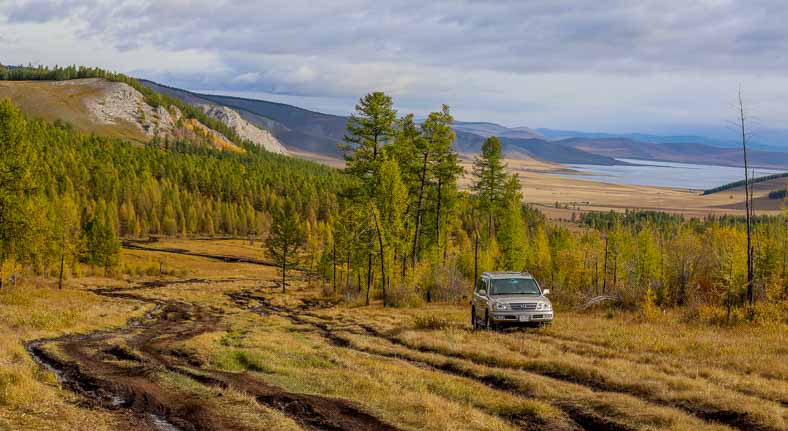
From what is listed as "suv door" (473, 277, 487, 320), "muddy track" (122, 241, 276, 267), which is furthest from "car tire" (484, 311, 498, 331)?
"muddy track" (122, 241, 276, 267)

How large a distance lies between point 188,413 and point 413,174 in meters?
36.3

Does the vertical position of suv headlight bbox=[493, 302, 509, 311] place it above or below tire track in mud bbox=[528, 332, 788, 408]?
above

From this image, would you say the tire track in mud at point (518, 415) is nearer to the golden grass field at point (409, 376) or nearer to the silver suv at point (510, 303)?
the golden grass field at point (409, 376)

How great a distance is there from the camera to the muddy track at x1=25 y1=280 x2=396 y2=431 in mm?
12109

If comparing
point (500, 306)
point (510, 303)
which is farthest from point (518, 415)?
point (510, 303)

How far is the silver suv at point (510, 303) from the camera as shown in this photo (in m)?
23.8

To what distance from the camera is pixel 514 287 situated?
82.3 ft

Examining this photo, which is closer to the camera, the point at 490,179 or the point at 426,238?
the point at 426,238

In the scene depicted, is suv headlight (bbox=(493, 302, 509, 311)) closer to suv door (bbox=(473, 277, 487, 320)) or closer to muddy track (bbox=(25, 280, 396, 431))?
suv door (bbox=(473, 277, 487, 320))

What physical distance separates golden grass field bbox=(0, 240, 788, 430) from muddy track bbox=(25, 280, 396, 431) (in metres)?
0.05

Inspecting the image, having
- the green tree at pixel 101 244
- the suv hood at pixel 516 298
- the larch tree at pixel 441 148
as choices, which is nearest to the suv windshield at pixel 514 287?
the suv hood at pixel 516 298

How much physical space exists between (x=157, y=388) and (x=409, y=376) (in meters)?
6.54

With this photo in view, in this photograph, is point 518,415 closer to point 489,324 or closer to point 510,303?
point 510,303

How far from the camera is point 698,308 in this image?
26750 mm
